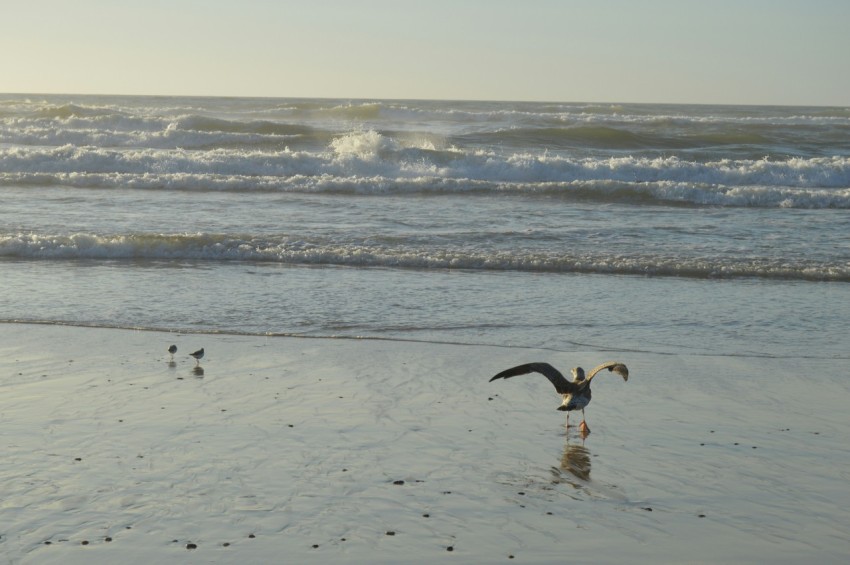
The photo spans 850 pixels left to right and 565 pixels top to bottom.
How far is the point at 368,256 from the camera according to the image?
43.9 ft

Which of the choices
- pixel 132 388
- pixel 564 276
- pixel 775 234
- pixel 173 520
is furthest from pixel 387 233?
pixel 173 520

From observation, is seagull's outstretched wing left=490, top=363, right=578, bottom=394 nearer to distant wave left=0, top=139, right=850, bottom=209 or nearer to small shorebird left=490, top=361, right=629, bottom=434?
small shorebird left=490, top=361, right=629, bottom=434

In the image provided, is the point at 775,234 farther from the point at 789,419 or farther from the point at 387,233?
the point at 789,419

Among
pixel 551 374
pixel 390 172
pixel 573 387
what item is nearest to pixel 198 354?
pixel 551 374

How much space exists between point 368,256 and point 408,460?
7661 millimetres

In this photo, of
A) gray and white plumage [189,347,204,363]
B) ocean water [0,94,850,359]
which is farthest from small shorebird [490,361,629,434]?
gray and white plumage [189,347,204,363]

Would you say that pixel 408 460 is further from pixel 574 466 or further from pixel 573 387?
pixel 573 387

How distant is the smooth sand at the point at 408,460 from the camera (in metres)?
4.84

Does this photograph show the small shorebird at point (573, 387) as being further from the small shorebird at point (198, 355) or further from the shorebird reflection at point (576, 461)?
the small shorebird at point (198, 355)

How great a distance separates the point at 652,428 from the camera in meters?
6.59

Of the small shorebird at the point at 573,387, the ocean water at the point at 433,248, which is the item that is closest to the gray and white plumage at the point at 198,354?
the ocean water at the point at 433,248

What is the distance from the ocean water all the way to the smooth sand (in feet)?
4.54

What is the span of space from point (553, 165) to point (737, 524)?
67.1 ft

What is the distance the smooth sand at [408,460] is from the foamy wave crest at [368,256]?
4.45 metres
